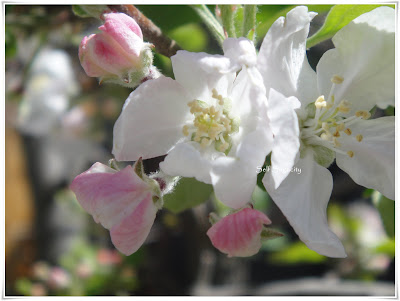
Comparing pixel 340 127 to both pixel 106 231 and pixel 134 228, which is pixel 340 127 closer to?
pixel 134 228

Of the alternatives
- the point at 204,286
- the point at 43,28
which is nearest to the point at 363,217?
the point at 204,286

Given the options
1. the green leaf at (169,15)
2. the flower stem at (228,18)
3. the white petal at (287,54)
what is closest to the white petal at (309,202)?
the white petal at (287,54)

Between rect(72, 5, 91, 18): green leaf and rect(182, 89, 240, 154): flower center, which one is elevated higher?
rect(72, 5, 91, 18): green leaf

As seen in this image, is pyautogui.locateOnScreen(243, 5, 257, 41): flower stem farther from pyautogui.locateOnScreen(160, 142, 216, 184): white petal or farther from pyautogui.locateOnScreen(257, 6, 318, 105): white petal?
pyautogui.locateOnScreen(160, 142, 216, 184): white petal

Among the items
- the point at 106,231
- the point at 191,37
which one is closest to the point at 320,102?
the point at 191,37

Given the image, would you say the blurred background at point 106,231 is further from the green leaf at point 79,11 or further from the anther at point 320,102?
the anther at point 320,102

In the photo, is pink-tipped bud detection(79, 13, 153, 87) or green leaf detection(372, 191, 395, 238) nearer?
pink-tipped bud detection(79, 13, 153, 87)

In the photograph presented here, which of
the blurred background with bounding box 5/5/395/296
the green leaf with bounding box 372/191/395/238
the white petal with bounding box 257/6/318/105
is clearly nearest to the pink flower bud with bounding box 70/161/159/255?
the white petal with bounding box 257/6/318/105
